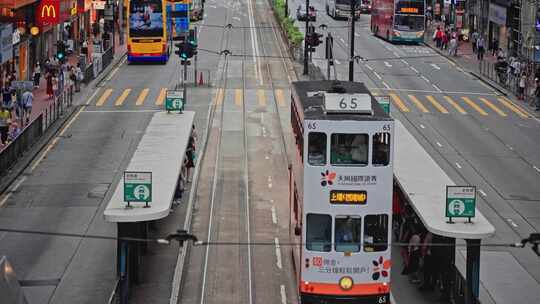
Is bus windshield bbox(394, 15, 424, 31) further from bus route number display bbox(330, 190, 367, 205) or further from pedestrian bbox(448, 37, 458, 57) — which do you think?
bus route number display bbox(330, 190, 367, 205)

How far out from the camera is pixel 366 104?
23250 millimetres

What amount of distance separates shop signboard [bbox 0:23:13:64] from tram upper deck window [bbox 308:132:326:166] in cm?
3113

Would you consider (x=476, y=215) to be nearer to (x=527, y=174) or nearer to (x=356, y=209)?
(x=356, y=209)

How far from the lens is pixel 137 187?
79.6 feet

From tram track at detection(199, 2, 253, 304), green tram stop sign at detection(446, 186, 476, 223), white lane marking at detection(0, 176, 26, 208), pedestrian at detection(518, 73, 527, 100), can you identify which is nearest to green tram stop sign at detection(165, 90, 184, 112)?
tram track at detection(199, 2, 253, 304)

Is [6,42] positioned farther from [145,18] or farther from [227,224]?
[227,224]

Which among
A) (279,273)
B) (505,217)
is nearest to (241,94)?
(505,217)

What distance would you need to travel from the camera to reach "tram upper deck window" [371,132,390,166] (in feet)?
74.3

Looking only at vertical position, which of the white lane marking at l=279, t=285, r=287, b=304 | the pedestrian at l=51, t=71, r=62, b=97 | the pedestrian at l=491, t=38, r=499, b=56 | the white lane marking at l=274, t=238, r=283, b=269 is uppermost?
the pedestrian at l=491, t=38, r=499, b=56

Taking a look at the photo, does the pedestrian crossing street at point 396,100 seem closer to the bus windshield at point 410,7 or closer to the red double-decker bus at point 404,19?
the bus windshield at point 410,7

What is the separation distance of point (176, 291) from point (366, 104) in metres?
7.05

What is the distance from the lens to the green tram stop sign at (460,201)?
23156mm

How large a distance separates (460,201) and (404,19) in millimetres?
59535

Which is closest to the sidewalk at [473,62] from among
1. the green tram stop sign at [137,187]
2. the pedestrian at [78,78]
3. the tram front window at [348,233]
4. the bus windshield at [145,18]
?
the bus windshield at [145,18]
